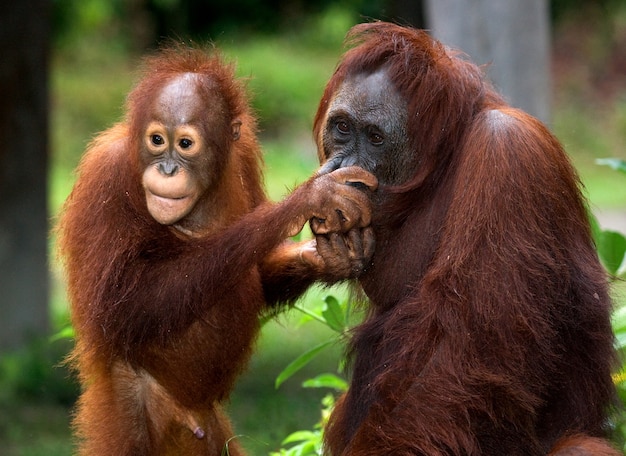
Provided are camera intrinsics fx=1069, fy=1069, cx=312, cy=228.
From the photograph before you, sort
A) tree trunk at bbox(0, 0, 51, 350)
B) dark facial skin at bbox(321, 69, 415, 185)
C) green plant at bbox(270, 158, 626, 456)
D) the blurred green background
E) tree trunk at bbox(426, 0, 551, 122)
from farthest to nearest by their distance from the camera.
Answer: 1. tree trunk at bbox(0, 0, 51, 350)
2. the blurred green background
3. tree trunk at bbox(426, 0, 551, 122)
4. green plant at bbox(270, 158, 626, 456)
5. dark facial skin at bbox(321, 69, 415, 185)

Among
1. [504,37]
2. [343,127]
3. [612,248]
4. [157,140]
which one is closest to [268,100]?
[504,37]

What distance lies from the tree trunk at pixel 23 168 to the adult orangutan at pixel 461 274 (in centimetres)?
445

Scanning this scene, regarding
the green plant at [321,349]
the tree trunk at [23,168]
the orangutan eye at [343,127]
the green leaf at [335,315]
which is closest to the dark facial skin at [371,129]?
the orangutan eye at [343,127]

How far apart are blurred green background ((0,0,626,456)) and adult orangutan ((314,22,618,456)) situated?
224 centimetres

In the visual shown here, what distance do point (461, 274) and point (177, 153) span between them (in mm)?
1101

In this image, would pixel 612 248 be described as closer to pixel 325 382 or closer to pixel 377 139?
pixel 325 382

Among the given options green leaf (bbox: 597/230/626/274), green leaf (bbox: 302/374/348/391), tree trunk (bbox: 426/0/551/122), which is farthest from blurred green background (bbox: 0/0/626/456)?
tree trunk (bbox: 426/0/551/122)

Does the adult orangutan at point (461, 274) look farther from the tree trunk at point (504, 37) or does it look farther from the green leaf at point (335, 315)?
the tree trunk at point (504, 37)

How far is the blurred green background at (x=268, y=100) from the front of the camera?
22.0ft

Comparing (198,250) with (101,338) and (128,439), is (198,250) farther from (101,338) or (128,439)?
(128,439)

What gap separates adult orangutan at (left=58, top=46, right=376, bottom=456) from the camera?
11.4 feet

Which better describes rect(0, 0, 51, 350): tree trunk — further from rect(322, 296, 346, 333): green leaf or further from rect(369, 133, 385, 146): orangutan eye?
rect(369, 133, 385, 146): orangutan eye

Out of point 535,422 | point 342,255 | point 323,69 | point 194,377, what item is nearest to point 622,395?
point 535,422

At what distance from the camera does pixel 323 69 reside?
721 inches
